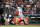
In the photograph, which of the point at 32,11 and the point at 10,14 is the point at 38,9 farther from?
the point at 10,14

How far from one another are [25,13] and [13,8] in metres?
0.55

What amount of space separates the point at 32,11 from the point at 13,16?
0.84 metres

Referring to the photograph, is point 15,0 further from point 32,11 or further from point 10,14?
point 32,11

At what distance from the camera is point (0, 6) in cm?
291

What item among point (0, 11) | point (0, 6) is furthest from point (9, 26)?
point (0, 6)

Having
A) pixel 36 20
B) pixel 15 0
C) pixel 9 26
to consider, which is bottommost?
pixel 9 26

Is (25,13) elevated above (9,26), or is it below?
above

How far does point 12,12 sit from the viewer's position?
2900 millimetres

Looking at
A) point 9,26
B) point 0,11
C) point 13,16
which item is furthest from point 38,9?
point 0,11

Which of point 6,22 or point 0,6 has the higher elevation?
point 0,6

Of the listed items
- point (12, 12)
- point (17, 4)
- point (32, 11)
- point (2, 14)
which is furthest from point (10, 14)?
point (32, 11)

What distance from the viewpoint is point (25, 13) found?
9.61ft

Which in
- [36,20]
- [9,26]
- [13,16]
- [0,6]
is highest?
[0,6]

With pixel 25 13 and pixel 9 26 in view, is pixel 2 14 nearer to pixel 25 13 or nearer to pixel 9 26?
pixel 9 26
